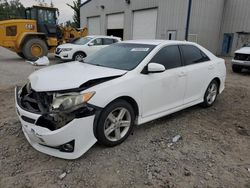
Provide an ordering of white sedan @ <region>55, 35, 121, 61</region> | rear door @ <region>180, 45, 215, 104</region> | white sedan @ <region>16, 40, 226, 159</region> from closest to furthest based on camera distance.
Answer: white sedan @ <region>16, 40, 226, 159</region>
rear door @ <region>180, 45, 215, 104</region>
white sedan @ <region>55, 35, 121, 61</region>

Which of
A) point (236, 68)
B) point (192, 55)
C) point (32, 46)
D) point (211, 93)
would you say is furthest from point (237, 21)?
point (192, 55)

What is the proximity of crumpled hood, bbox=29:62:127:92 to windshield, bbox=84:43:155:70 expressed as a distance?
288mm

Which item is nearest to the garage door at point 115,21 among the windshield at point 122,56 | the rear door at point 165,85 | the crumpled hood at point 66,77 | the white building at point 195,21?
the white building at point 195,21

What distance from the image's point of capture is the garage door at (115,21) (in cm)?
2319

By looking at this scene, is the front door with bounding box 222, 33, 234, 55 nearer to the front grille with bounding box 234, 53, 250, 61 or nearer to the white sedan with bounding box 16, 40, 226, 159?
the front grille with bounding box 234, 53, 250, 61

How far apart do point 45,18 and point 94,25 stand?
14.3 meters

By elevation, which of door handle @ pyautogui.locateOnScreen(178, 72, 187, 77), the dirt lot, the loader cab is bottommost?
the dirt lot

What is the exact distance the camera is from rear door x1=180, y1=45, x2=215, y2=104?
439cm

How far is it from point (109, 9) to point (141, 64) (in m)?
22.4

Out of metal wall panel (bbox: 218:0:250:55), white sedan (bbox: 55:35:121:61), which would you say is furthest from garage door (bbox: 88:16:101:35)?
white sedan (bbox: 55:35:121:61)

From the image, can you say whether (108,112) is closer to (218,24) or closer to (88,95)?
(88,95)

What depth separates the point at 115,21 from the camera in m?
23.9

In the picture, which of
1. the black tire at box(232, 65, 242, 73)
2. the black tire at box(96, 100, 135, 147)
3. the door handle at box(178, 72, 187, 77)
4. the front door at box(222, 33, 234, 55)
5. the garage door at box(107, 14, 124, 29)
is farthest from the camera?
the garage door at box(107, 14, 124, 29)

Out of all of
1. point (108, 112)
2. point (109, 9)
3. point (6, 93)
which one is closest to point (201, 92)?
point (108, 112)
